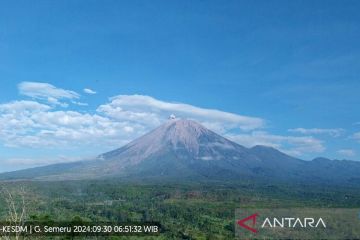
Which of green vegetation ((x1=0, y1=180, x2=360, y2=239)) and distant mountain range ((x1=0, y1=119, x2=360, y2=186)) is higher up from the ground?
distant mountain range ((x1=0, y1=119, x2=360, y2=186))

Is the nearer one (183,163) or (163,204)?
(163,204)

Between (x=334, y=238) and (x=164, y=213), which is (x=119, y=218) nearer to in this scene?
(x=164, y=213)

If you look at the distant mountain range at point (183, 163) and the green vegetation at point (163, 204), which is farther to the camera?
the distant mountain range at point (183, 163)

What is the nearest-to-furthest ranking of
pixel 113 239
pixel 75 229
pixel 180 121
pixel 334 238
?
pixel 75 229 → pixel 113 239 → pixel 334 238 → pixel 180 121

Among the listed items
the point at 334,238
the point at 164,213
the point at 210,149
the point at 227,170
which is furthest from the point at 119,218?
the point at 210,149

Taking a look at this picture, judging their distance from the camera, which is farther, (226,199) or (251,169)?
(251,169)

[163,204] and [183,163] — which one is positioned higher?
[183,163]

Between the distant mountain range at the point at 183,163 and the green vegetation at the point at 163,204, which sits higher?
the distant mountain range at the point at 183,163

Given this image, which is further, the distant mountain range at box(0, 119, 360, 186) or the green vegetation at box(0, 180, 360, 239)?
the distant mountain range at box(0, 119, 360, 186)
